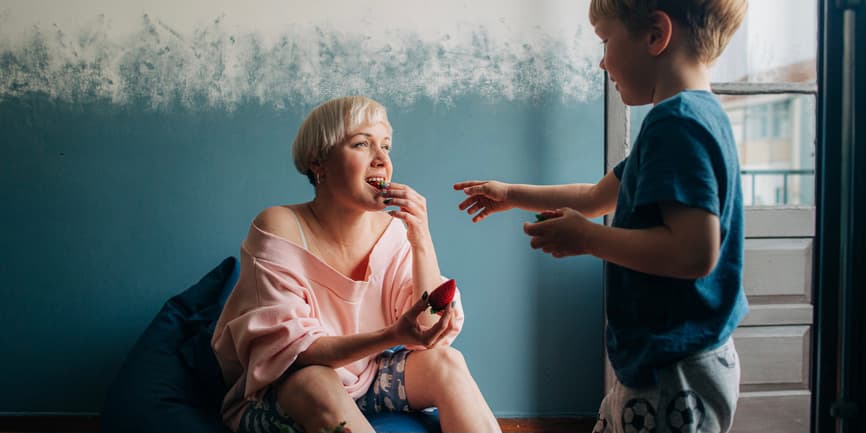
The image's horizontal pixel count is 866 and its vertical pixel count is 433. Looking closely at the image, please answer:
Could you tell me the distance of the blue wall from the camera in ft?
7.67

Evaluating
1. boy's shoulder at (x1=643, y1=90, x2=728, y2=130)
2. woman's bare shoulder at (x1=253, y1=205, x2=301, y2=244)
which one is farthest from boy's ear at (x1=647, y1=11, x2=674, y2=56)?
woman's bare shoulder at (x1=253, y1=205, x2=301, y2=244)

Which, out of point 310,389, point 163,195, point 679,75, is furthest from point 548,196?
point 163,195

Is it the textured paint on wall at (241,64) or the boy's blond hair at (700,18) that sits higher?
the textured paint on wall at (241,64)

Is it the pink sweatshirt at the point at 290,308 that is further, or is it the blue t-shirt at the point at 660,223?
the pink sweatshirt at the point at 290,308

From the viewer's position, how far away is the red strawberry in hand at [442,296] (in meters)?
1.37

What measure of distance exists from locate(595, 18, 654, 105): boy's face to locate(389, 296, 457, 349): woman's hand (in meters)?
0.57

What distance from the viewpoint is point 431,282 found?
1648 mm

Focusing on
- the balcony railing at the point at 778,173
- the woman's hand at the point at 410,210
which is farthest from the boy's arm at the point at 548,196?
the balcony railing at the point at 778,173

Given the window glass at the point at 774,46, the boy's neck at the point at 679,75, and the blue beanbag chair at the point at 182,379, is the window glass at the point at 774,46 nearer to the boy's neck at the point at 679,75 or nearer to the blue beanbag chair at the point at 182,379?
the boy's neck at the point at 679,75

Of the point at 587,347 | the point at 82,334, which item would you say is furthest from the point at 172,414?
the point at 587,347

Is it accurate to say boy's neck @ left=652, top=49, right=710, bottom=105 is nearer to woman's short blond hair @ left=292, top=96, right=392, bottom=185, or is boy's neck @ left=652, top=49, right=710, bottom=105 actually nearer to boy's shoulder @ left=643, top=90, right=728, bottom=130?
boy's shoulder @ left=643, top=90, right=728, bottom=130

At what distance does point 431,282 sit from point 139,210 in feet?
4.17

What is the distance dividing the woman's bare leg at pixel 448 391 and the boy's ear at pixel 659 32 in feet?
2.72

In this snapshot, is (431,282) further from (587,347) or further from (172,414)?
(587,347)
